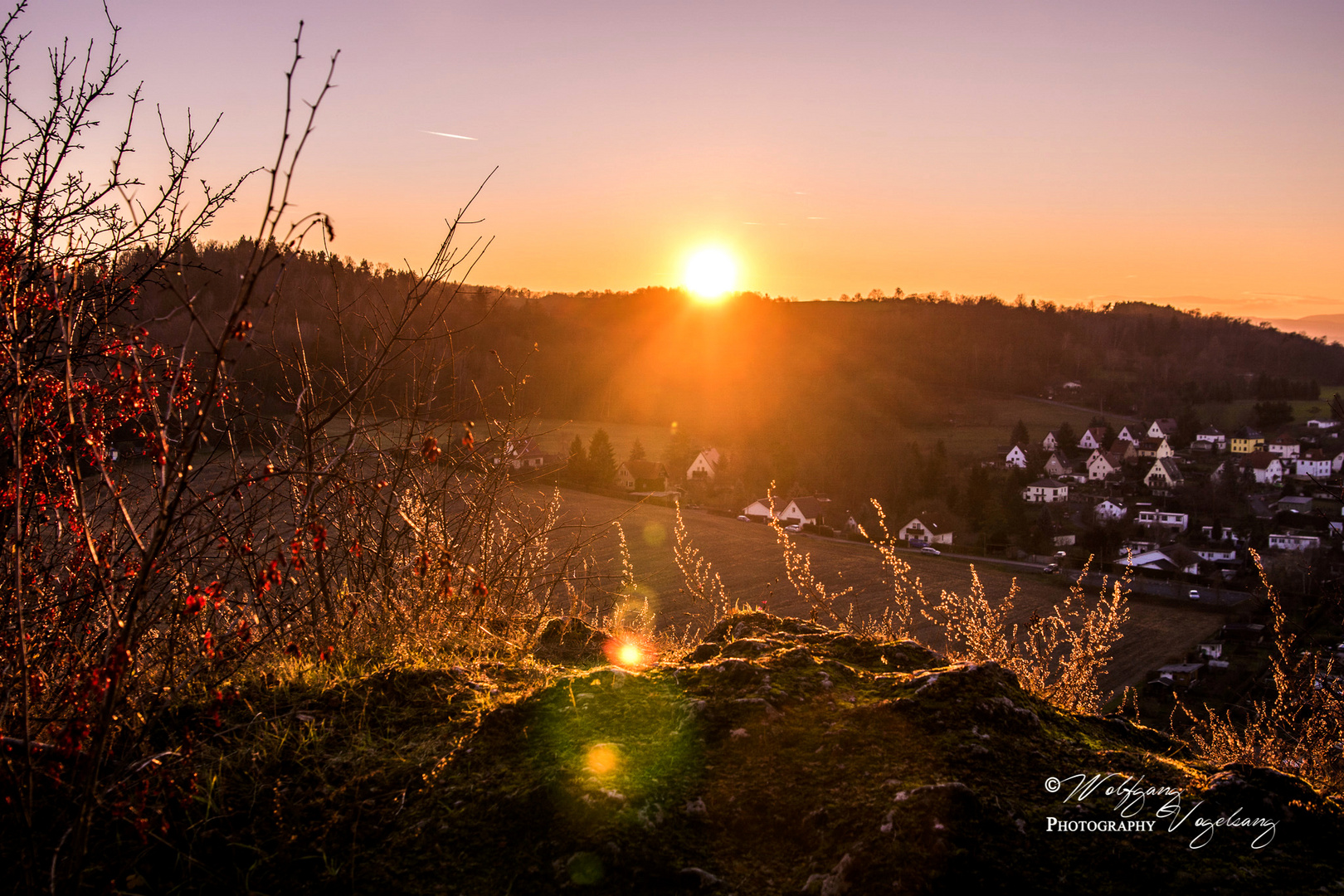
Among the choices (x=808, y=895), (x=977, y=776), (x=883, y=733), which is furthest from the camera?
(x=883, y=733)

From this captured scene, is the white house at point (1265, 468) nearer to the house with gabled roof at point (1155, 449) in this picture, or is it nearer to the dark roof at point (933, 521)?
the house with gabled roof at point (1155, 449)

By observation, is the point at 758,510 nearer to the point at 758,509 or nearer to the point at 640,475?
the point at 758,509

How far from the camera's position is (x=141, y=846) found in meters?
1.94

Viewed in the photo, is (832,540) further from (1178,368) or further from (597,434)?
(1178,368)

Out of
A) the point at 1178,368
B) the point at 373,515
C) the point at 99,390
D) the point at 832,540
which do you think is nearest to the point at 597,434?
the point at 832,540

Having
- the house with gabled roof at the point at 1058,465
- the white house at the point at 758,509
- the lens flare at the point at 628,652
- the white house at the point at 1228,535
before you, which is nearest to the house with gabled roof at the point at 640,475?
the white house at the point at 758,509

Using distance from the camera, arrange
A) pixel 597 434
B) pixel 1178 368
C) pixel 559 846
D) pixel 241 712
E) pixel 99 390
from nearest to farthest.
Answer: pixel 559 846, pixel 241 712, pixel 99 390, pixel 597 434, pixel 1178 368

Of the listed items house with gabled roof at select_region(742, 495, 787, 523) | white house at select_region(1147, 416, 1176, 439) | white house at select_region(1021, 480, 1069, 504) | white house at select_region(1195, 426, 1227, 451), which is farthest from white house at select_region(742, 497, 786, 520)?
white house at select_region(1147, 416, 1176, 439)

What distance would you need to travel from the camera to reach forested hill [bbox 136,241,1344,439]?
1941 inches

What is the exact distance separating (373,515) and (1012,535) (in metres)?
30.6

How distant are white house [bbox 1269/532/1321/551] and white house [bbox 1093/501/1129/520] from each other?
7288 millimetres

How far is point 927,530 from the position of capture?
3241cm

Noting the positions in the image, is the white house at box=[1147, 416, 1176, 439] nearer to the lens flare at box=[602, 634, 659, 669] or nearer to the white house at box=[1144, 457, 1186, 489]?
the white house at box=[1144, 457, 1186, 489]

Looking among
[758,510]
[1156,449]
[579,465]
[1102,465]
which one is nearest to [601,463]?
[579,465]
